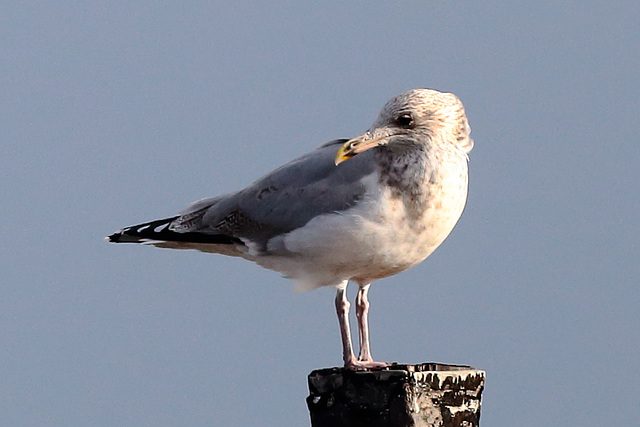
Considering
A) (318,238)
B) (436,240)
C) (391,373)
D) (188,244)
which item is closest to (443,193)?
(436,240)

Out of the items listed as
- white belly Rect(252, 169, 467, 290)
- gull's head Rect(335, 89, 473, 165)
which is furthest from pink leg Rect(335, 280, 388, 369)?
gull's head Rect(335, 89, 473, 165)

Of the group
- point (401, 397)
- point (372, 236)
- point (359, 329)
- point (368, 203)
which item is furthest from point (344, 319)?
point (401, 397)

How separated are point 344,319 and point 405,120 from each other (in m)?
1.33

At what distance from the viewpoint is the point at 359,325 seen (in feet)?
25.4

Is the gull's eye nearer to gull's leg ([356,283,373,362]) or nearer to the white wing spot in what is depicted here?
gull's leg ([356,283,373,362])

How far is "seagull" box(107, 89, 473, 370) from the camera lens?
23.1 feet

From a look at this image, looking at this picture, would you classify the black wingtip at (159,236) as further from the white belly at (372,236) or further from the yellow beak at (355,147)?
the yellow beak at (355,147)

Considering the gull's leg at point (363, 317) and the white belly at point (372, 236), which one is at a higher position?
the white belly at point (372, 236)

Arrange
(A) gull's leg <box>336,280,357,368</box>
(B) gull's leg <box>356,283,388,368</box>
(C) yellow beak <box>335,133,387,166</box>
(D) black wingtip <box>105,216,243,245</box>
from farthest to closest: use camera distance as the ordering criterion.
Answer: (D) black wingtip <box>105,216,243,245</box> → (B) gull's leg <box>356,283,388,368</box> → (A) gull's leg <box>336,280,357,368</box> → (C) yellow beak <box>335,133,387,166</box>

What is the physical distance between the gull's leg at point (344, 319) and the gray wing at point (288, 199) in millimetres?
515

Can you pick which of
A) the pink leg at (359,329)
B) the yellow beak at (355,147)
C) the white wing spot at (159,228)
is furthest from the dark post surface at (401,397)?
the white wing spot at (159,228)

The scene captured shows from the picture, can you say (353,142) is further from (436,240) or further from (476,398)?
(476,398)

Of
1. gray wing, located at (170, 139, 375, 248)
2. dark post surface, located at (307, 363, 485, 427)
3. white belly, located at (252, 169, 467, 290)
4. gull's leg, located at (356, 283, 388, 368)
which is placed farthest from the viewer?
gull's leg, located at (356, 283, 388, 368)

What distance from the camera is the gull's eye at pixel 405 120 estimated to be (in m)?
7.11
